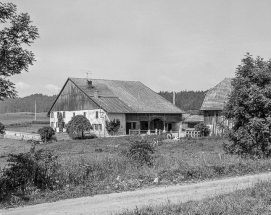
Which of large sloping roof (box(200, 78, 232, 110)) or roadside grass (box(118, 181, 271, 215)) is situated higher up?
large sloping roof (box(200, 78, 232, 110))

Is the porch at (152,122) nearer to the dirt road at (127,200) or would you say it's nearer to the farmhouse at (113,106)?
the farmhouse at (113,106)

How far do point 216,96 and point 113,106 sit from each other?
47.2 feet

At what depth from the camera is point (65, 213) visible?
29.1 ft

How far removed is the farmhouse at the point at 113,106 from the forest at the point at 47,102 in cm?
5645

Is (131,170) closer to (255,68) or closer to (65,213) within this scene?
(65,213)

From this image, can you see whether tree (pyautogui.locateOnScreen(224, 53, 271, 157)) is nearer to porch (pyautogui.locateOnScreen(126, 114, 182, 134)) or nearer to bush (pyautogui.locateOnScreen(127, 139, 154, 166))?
bush (pyautogui.locateOnScreen(127, 139, 154, 166))

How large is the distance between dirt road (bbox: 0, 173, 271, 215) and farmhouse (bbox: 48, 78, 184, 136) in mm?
41073

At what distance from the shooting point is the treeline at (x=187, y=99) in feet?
407

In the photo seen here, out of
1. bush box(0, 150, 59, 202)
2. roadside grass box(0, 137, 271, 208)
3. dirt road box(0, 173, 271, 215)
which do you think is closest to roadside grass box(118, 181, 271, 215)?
dirt road box(0, 173, 271, 215)

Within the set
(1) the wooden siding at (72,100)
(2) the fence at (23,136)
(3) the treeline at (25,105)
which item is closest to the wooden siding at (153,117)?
(1) the wooden siding at (72,100)

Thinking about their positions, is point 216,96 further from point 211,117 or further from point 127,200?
point 127,200

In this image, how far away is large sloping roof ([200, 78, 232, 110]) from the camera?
49094mm

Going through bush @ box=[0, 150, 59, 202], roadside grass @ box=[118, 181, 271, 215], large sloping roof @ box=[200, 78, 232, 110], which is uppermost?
large sloping roof @ box=[200, 78, 232, 110]

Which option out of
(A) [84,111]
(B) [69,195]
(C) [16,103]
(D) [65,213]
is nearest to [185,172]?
(B) [69,195]
